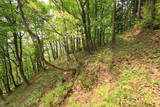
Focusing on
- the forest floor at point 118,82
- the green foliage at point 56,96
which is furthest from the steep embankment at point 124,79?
the green foliage at point 56,96

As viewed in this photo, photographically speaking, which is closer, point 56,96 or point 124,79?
point 124,79

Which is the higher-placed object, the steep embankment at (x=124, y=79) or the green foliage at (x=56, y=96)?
the steep embankment at (x=124, y=79)

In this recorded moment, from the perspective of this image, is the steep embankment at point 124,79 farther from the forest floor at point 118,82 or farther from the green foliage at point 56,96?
the green foliage at point 56,96

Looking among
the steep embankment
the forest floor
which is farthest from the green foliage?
the steep embankment

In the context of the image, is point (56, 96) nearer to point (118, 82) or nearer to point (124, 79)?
point (118, 82)

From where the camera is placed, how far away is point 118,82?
210 inches

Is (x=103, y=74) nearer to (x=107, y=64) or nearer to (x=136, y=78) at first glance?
(x=107, y=64)

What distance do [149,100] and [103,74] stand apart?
301cm

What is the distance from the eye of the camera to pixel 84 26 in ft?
28.0

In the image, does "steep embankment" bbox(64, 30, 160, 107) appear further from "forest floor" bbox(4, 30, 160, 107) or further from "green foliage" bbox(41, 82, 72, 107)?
"green foliage" bbox(41, 82, 72, 107)

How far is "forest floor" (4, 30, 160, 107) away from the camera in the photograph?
4230 mm

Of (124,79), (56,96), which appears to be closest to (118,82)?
(124,79)

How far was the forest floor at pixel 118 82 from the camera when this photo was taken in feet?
13.9

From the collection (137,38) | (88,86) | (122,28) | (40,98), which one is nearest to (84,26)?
(137,38)
